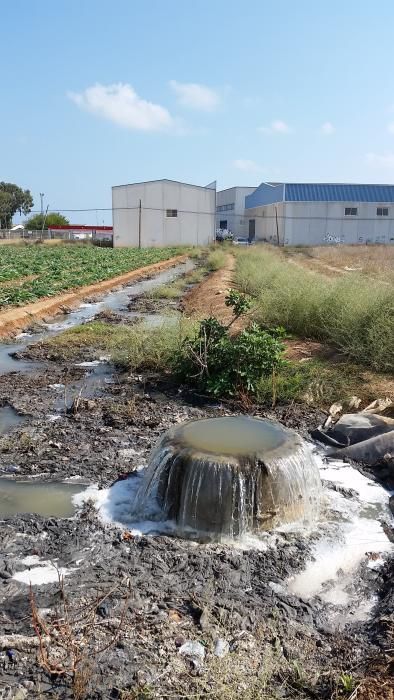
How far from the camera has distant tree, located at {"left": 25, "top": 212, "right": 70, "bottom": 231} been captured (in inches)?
3174

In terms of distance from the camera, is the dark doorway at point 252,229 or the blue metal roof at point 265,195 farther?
the dark doorway at point 252,229

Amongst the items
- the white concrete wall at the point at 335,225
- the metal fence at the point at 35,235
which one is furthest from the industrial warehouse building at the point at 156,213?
the metal fence at the point at 35,235

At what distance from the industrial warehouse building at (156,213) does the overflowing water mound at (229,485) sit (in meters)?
46.9

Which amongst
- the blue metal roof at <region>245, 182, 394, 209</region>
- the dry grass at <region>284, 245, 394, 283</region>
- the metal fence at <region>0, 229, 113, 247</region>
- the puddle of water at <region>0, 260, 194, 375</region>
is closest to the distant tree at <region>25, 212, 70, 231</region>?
the metal fence at <region>0, 229, 113, 247</region>

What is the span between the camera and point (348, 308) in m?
9.87

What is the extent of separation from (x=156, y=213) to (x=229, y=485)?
48795 millimetres

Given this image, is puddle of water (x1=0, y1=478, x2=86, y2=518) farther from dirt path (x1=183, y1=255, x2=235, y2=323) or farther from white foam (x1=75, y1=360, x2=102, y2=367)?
dirt path (x1=183, y1=255, x2=235, y2=323)

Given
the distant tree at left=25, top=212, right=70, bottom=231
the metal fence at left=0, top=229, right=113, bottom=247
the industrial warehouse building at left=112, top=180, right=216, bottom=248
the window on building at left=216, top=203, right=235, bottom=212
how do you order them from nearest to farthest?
the industrial warehouse building at left=112, top=180, right=216, bottom=248, the metal fence at left=0, top=229, right=113, bottom=247, the window on building at left=216, top=203, right=235, bottom=212, the distant tree at left=25, top=212, right=70, bottom=231

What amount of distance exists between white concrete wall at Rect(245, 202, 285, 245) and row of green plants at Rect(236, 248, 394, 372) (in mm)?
38858

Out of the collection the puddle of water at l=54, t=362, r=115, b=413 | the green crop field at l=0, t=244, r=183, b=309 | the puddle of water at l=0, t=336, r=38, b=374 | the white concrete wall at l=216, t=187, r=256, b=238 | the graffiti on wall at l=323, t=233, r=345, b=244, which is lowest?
the puddle of water at l=54, t=362, r=115, b=413

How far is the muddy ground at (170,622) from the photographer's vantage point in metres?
3.31

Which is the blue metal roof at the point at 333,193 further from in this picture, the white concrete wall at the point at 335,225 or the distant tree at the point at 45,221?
→ the distant tree at the point at 45,221

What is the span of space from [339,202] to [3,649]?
4916 centimetres

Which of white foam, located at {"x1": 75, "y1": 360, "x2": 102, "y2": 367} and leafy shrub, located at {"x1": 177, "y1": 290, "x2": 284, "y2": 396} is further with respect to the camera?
white foam, located at {"x1": 75, "y1": 360, "x2": 102, "y2": 367}
